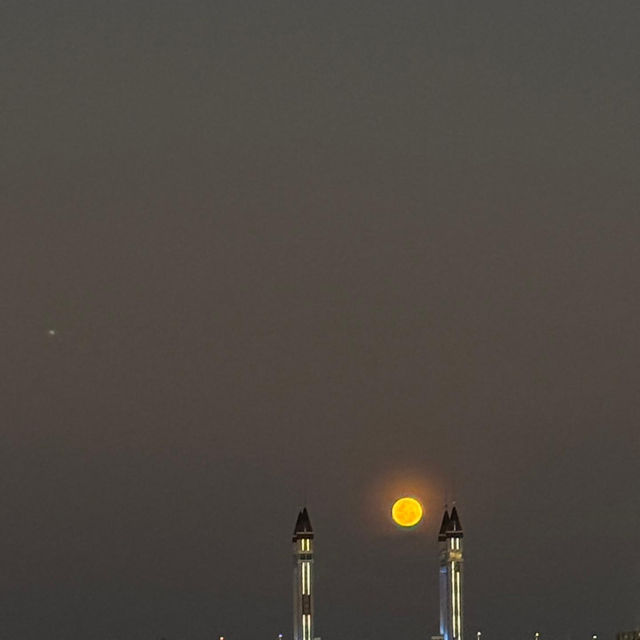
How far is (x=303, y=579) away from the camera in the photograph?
113m

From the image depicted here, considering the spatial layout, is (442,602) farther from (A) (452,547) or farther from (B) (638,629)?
(B) (638,629)

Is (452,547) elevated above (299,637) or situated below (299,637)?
above

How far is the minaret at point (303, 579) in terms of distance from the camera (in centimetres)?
11025

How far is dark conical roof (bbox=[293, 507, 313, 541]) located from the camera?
11475 cm

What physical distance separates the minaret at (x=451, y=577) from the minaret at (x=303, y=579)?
10527 millimetres

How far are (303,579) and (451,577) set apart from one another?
11.8 meters

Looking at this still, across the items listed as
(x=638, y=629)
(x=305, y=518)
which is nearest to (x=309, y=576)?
(x=305, y=518)

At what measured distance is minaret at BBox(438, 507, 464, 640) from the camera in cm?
10888

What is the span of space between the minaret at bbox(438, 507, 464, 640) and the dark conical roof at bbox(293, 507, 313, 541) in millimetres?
10837

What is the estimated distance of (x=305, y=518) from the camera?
4567 inches

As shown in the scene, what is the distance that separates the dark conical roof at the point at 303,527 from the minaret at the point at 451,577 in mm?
10837

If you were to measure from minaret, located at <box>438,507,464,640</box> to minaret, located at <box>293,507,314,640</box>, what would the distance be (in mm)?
10527

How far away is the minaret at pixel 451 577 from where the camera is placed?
4286 inches

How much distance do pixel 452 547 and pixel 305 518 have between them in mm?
12254
